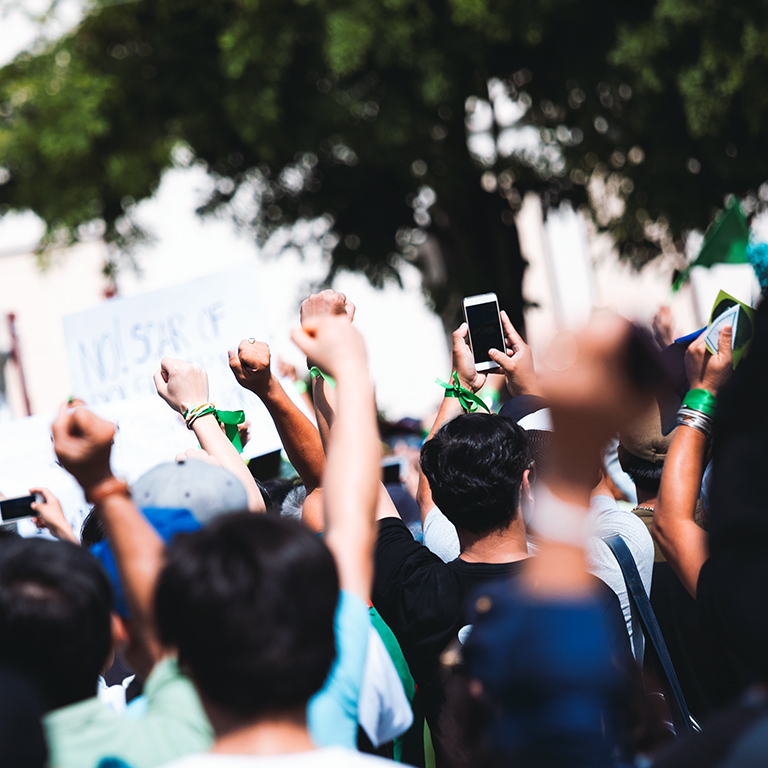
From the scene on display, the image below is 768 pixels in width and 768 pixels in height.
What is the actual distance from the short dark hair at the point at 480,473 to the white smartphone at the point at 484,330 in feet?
1.96

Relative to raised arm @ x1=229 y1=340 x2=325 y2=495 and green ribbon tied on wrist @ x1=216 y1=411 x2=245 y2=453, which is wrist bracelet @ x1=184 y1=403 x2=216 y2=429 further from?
green ribbon tied on wrist @ x1=216 y1=411 x2=245 y2=453

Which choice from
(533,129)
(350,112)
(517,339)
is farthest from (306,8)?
(517,339)

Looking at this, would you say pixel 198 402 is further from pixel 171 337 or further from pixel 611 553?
pixel 171 337

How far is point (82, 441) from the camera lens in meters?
1.27

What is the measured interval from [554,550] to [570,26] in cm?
745

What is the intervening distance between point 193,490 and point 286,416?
720 millimetres

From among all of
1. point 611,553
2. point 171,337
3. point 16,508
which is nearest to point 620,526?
point 611,553

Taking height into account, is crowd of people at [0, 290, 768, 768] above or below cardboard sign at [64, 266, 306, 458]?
below

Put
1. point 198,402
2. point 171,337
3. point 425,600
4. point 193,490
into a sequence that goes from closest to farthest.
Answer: point 193,490, point 425,600, point 198,402, point 171,337

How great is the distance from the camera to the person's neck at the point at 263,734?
3.56 feet

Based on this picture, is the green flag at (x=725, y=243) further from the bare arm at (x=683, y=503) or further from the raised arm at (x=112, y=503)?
the raised arm at (x=112, y=503)

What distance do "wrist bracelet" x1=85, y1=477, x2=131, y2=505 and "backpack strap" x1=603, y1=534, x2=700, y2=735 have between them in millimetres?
1102

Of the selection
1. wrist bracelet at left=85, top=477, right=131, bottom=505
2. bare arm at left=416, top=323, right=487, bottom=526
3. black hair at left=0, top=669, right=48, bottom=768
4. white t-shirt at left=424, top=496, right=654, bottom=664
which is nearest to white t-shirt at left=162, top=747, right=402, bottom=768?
black hair at left=0, top=669, right=48, bottom=768

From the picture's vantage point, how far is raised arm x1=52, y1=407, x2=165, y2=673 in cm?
127
